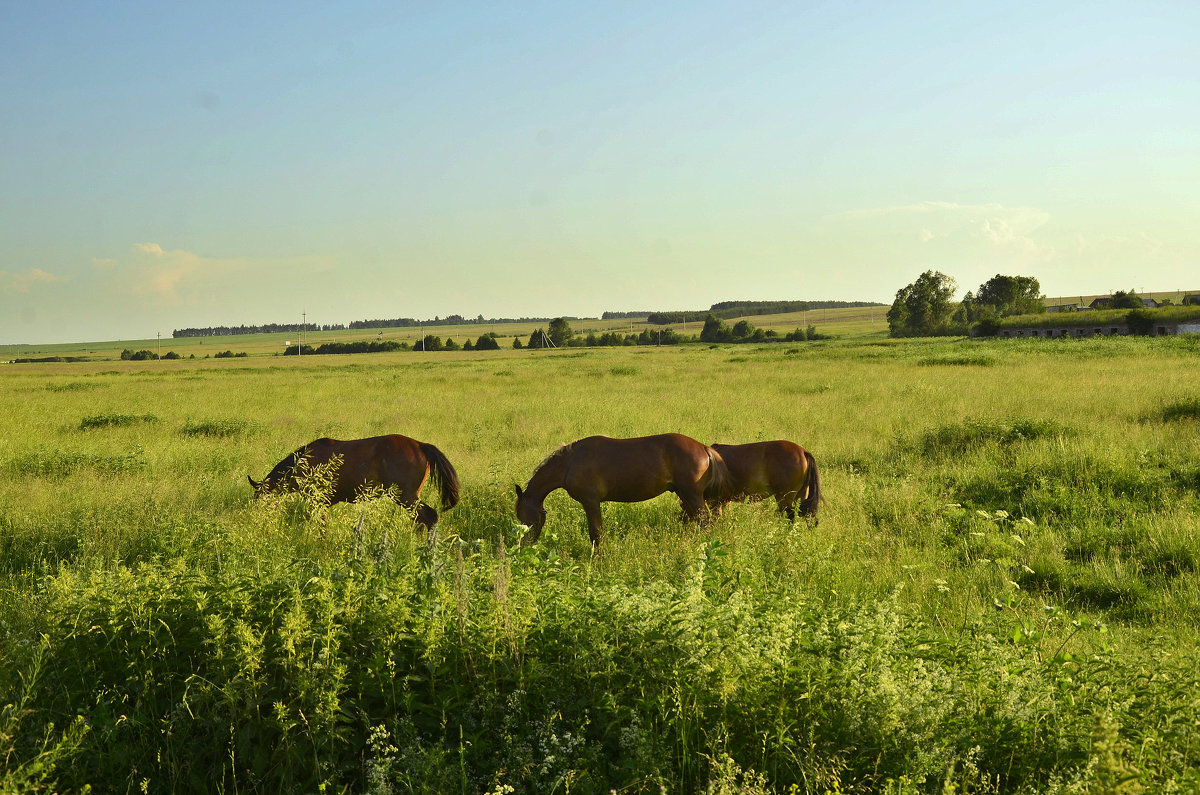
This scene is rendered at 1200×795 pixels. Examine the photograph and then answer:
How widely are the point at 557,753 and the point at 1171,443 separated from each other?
11909 mm

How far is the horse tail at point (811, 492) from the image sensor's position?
7.80 metres

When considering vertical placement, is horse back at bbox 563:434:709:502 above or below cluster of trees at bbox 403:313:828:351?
below

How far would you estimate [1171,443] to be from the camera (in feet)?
35.9

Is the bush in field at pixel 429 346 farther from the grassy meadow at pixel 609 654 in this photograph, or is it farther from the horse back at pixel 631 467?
the horse back at pixel 631 467

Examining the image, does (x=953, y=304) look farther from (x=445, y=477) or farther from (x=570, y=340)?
(x=445, y=477)

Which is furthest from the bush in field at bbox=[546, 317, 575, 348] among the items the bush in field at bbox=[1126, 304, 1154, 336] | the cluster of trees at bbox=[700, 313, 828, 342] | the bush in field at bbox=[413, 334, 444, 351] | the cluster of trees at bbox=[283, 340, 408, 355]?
the bush in field at bbox=[1126, 304, 1154, 336]

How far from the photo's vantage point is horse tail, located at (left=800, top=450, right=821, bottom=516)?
7.80 meters

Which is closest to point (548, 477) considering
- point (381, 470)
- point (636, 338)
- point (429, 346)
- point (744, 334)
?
point (381, 470)

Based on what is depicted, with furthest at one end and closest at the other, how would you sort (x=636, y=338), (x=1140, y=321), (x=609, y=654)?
(x=636, y=338) → (x=1140, y=321) → (x=609, y=654)

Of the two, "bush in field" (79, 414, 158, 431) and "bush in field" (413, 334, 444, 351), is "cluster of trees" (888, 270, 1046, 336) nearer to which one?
"bush in field" (413, 334, 444, 351)

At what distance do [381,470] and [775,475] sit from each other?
4.42m

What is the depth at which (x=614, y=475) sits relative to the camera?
7113 mm

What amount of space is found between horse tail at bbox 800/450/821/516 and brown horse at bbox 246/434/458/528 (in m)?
3.90

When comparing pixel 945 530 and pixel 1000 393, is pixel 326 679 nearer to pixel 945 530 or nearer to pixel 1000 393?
pixel 945 530
